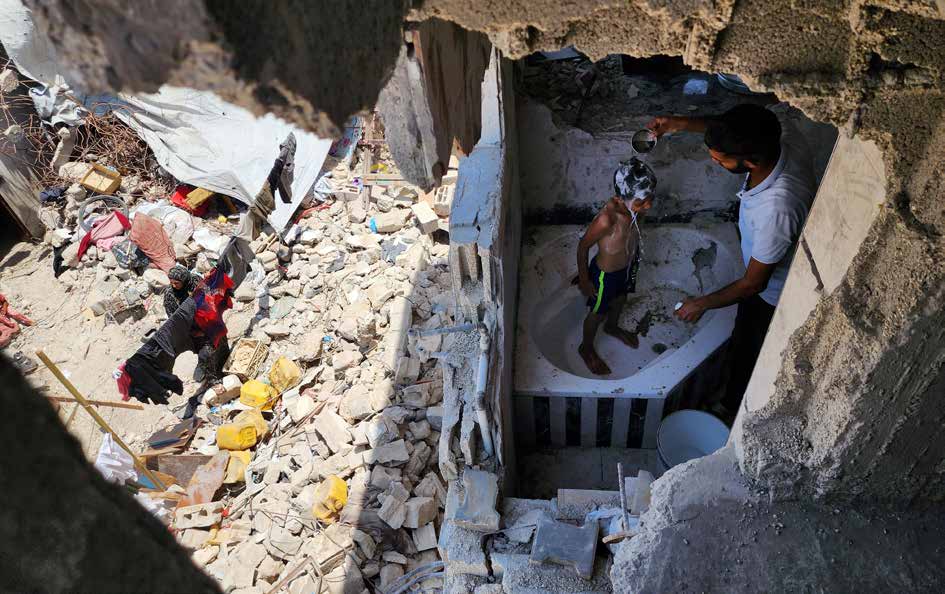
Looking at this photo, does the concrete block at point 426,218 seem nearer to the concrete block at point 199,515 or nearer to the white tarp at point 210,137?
the white tarp at point 210,137

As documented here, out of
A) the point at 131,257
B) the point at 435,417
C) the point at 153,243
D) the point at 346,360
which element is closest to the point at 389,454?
the point at 435,417

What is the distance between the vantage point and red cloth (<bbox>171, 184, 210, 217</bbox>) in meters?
8.95

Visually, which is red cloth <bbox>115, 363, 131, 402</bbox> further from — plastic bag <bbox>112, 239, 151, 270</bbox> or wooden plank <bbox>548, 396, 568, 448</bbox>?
wooden plank <bbox>548, 396, 568, 448</bbox>

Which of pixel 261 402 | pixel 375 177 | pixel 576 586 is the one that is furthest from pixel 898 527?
pixel 375 177

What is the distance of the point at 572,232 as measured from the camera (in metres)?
6.06

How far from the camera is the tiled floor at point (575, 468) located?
541cm

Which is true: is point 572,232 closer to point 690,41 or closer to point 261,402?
point 261,402

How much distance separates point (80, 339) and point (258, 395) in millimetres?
3110

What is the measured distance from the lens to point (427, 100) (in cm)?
180

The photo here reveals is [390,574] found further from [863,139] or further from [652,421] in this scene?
[863,139]

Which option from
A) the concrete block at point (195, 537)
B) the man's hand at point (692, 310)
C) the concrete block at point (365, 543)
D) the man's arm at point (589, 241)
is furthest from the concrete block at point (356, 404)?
the man's hand at point (692, 310)

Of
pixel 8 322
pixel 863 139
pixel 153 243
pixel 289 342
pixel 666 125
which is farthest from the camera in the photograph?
pixel 153 243

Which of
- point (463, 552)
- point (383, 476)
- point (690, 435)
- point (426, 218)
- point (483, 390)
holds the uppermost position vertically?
point (483, 390)

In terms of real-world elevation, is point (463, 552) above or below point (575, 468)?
above
